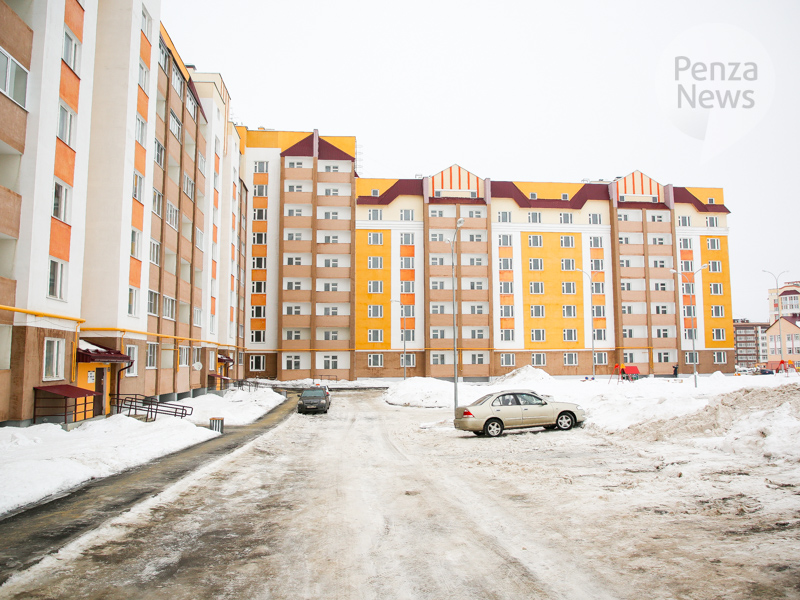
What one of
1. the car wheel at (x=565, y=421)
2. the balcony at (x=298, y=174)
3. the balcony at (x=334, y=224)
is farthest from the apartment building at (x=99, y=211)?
the balcony at (x=334, y=224)

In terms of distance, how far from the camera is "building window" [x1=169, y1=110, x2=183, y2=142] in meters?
31.2

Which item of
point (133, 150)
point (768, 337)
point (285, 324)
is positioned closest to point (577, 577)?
point (133, 150)

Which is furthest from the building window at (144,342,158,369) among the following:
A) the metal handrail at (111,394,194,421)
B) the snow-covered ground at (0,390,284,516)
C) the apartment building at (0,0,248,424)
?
the snow-covered ground at (0,390,284,516)

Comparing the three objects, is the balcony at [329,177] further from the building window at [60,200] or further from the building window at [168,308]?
the building window at [60,200]

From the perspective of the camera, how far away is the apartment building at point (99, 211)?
1738cm

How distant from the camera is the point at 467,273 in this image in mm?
63688

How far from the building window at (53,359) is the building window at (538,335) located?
52288 mm

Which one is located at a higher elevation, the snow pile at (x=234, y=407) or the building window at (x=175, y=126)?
the building window at (x=175, y=126)

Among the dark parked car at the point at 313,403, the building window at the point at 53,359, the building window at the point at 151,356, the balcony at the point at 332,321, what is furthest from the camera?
the balcony at the point at 332,321

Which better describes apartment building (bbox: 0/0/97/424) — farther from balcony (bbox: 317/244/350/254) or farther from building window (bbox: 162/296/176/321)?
balcony (bbox: 317/244/350/254)

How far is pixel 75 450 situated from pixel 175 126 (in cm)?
2315

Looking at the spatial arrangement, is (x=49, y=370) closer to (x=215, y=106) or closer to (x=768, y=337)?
(x=215, y=106)

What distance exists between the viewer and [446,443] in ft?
56.2

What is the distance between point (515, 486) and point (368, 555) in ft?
15.1
